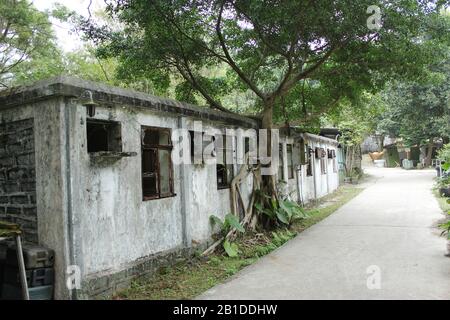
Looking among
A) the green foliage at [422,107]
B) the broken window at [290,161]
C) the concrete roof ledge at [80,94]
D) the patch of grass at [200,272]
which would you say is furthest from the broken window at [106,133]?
the green foliage at [422,107]

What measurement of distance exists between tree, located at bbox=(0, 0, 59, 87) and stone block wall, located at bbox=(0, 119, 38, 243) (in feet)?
31.9

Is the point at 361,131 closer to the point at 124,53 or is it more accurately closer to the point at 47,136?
the point at 124,53

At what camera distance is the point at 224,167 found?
28.3 ft

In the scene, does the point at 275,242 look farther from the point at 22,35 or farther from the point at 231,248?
the point at 22,35

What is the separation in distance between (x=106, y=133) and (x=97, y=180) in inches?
35.4

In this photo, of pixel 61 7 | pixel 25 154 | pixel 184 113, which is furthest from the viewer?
pixel 61 7

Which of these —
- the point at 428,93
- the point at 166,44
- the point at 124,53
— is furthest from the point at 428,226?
the point at 428,93

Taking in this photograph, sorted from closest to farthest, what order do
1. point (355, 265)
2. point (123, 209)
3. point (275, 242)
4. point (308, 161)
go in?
point (123, 209)
point (355, 265)
point (275, 242)
point (308, 161)

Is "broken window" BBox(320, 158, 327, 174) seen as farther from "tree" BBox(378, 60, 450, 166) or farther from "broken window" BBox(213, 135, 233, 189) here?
"broken window" BBox(213, 135, 233, 189)

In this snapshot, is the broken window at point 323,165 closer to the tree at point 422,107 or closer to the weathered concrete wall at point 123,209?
the tree at point 422,107

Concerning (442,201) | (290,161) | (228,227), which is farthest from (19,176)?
(442,201)

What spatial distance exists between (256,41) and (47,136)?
6.50m

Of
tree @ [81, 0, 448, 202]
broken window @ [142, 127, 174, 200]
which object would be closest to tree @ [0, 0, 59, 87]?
tree @ [81, 0, 448, 202]

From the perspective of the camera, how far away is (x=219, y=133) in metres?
8.32
